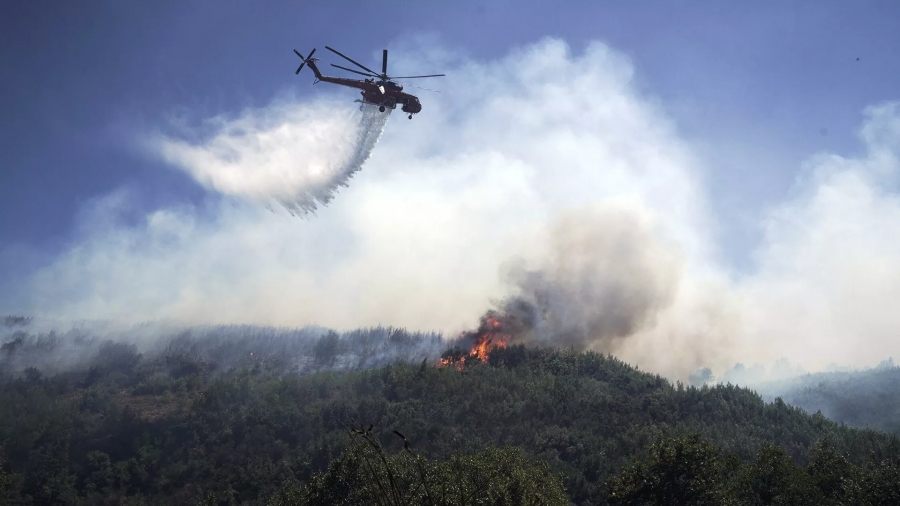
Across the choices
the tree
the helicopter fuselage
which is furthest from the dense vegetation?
the helicopter fuselage

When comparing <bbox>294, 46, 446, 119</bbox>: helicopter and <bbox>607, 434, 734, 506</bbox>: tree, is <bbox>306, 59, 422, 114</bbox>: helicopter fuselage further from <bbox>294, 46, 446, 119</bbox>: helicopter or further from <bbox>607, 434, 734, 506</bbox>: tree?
<bbox>607, 434, 734, 506</bbox>: tree

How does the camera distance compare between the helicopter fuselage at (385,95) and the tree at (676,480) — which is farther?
the helicopter fuselage at (385,95)

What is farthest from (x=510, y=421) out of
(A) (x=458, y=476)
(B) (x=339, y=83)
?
(B) (x=339, y=83)

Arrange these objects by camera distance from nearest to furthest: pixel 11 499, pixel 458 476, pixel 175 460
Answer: pixel 458 476
pixel 11 499
pixel 175 460

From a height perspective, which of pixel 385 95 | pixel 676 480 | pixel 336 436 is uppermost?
pixel 385 95

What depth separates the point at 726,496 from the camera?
66000 millimetres

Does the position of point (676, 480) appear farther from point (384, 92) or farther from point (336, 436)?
point (336, 436)

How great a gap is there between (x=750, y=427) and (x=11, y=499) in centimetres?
19059

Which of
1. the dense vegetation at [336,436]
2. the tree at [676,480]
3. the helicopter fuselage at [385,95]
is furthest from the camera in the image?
the dense vegetation at [336,436]

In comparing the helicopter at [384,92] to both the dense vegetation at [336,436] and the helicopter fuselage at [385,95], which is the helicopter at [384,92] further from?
the dense vegetation at [336,436]

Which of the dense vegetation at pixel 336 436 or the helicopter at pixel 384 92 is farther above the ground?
the helicopter at pixel 384 92

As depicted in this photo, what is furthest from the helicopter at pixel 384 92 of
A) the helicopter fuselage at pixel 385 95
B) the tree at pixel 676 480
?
the tree at pixel 676 480

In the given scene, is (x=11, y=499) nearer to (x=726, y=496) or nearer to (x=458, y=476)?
(x=458, y=476)

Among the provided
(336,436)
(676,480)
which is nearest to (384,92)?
(676,480)
